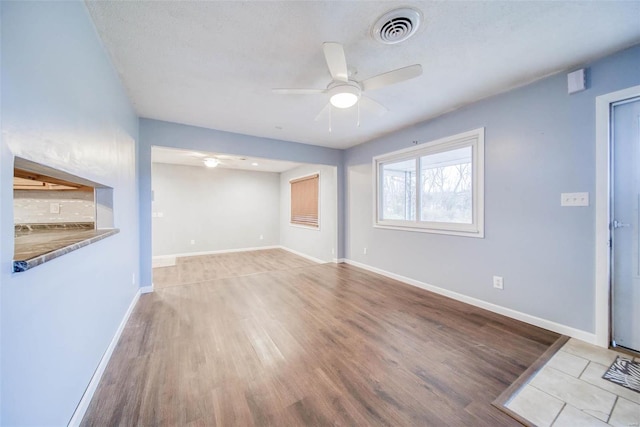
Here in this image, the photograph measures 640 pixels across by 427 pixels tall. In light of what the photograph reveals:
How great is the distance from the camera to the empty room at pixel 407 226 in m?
1.18

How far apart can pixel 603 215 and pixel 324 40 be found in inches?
107

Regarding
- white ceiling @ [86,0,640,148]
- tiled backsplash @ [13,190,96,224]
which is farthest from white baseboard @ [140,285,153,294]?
white ceiling @ [86,0,640,148]

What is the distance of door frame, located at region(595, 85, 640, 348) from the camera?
198cm

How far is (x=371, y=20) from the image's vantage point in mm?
1565

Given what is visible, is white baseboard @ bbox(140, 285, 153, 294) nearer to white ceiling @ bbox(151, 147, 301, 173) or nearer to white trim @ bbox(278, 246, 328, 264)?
white ceiling @ bbox(151, 147, 301, 173)

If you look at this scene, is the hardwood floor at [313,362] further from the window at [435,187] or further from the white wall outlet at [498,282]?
the window at [435,187]

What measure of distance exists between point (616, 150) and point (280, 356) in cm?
332

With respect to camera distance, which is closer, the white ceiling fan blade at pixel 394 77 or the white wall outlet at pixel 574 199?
the white ceiling fan blade at pixel 394 77

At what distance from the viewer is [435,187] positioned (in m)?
3.37

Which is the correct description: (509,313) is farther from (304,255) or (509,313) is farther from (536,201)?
(304,255)

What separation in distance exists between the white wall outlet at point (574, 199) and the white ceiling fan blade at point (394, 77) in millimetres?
1869

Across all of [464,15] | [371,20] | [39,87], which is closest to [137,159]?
[39,87]

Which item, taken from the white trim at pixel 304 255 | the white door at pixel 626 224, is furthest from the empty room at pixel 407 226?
the white trim at pixel 304 255

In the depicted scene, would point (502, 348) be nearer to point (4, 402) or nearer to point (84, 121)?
point (4, 402)
